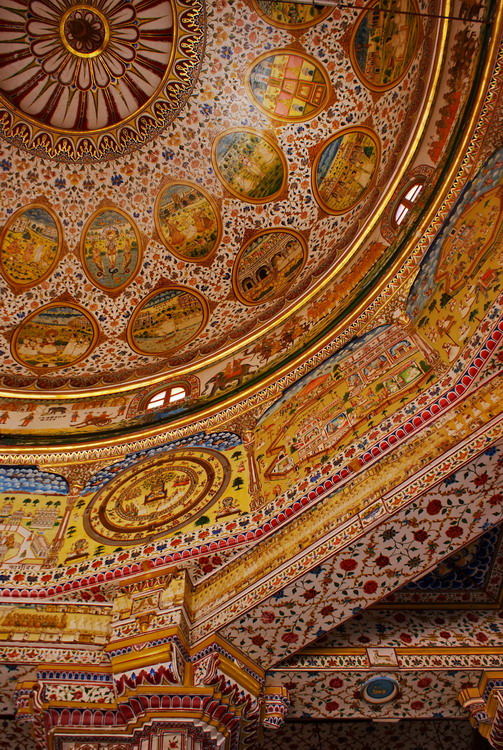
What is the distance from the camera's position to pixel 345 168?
9.91 meters

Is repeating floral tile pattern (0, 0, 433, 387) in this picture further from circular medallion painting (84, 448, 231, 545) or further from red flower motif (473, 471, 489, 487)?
red flower motif (473, 471, 489, 487)

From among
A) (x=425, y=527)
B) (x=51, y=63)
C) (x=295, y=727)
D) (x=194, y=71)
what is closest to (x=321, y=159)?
(x=194, y=71)

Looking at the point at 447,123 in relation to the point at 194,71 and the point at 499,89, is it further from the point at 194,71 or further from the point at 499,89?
the point at 194,71

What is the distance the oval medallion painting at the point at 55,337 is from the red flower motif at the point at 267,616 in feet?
21.4

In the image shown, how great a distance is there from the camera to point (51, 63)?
10.8 m

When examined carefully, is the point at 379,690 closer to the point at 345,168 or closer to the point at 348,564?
the point at 348,564

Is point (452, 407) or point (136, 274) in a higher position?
point (136, 274)

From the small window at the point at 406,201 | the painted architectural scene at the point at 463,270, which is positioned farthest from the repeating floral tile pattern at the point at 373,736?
the small window at the point at 406,201

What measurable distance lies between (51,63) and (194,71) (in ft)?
8.55

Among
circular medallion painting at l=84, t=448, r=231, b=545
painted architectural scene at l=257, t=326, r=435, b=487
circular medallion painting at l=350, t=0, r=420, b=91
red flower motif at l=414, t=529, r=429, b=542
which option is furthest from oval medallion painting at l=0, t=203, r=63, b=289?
red flower motif at l=414, t=529, r=429, b=542

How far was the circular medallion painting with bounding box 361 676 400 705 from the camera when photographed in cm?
500

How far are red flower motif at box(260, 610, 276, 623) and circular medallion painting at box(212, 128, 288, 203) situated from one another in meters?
7.43

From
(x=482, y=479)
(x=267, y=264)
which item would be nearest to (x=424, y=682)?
(x=482, y=479)

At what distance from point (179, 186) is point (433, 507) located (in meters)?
7.99
